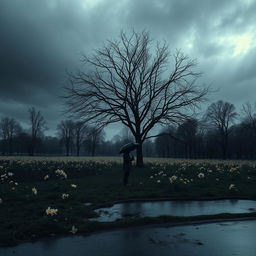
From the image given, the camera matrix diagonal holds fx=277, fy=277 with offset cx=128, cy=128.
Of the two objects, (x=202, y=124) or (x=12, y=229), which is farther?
(x=202, y=124)

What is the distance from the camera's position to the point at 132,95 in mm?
22984

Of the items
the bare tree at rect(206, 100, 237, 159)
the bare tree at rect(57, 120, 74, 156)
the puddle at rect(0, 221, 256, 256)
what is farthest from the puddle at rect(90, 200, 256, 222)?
the bare tree at rect(57, 120, 74, 156)

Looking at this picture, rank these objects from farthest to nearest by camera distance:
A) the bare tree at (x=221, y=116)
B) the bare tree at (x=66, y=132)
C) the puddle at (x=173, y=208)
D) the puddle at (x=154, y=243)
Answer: the bare tree at (x=66, y=132), the bare tree at (x=221, y=116), the puddle at (x=173, y=208), the puddle at (x=154, y=243)

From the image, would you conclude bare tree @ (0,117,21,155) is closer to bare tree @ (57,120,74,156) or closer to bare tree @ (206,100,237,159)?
bare tree @ (57,120,74,156)

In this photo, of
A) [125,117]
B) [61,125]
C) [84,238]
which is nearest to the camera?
[84,238]

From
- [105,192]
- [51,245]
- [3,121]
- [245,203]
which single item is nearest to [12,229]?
[51,245]

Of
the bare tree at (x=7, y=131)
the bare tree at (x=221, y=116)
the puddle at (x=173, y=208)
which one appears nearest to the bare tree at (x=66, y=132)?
the bare tree at (x=7, y=131)

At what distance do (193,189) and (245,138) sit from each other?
6873 centimetres

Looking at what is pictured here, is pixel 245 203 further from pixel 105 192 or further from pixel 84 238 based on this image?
pixel 84 238

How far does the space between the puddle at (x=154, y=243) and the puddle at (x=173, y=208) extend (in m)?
1.43

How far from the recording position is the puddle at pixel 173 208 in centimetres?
767

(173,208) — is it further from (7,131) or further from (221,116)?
(7,131)

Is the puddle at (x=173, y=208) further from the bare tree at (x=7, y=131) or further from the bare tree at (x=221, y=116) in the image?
the bare tree at (x=7, y=131)

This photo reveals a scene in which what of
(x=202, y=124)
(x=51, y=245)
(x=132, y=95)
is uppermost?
(x=132, y=95)
